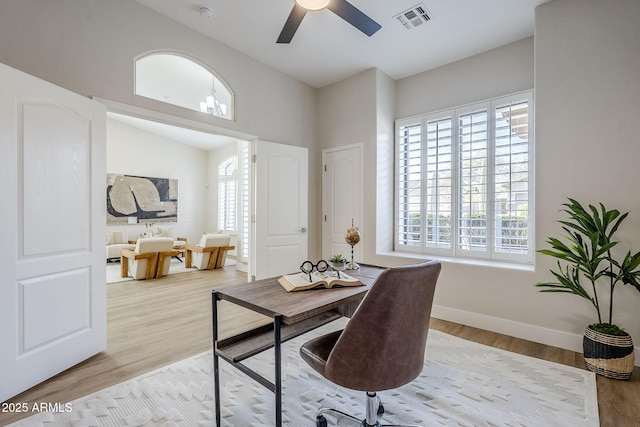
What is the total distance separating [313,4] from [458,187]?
2.54 metres

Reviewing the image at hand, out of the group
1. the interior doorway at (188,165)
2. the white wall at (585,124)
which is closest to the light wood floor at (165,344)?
the white wall at (585,124)

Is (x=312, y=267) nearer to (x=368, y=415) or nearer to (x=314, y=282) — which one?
(x=314, y=282)

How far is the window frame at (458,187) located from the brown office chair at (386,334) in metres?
2.42

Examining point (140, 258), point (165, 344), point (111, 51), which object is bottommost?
point (165, 344)

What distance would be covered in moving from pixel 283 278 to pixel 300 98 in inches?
130

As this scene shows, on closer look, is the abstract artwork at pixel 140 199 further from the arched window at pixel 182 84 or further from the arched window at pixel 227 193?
the arched window at pixel 182 84

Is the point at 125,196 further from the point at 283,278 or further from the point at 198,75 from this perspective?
the point at 283,278

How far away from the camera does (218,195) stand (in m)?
9.15

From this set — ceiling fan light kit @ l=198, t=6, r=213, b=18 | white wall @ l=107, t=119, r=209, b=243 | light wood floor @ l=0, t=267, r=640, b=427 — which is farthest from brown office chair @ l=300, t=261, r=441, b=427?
white wall @ l=107, t=119, r=209, b=243

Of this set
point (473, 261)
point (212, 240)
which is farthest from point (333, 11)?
point (212, 240)

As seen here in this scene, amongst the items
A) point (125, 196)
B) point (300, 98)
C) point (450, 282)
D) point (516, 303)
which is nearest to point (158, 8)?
point (300, 98)

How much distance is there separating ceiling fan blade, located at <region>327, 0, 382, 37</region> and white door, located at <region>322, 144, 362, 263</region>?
184 centimetres

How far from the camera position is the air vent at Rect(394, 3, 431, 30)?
2.86 metres

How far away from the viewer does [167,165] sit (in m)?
8.90
